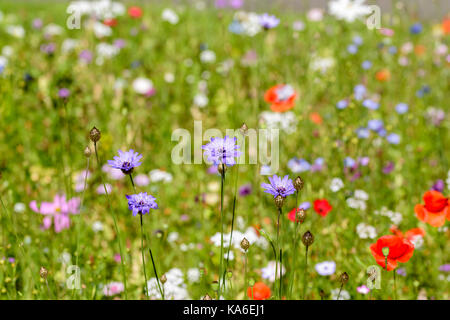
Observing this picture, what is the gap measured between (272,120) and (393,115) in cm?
71

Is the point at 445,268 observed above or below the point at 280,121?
below

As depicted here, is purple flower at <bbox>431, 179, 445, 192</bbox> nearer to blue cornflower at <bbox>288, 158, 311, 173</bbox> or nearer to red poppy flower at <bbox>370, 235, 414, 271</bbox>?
blue cornflower at <bbox>288, 158, 311, 173</bbox>

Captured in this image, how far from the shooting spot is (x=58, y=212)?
157cm

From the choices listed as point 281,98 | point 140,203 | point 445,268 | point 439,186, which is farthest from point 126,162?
point 439,186

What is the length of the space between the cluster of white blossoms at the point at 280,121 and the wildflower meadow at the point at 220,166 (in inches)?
0.5

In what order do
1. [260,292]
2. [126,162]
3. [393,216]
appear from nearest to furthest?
[126,162] → [260,292] → [393,216]

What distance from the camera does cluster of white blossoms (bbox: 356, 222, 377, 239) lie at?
4.65 feet

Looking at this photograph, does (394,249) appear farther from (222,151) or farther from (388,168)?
(388,168)

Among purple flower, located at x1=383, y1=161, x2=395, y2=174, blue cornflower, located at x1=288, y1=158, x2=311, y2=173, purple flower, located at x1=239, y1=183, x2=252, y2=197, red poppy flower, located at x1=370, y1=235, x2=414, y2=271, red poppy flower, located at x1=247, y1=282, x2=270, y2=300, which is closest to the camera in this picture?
red poppy flower, located at x1=370, y1=235, x2=414, y2=271

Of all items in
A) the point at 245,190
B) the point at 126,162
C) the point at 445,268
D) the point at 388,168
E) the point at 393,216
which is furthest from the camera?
the point at 388,168

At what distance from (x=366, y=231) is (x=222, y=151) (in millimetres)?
707

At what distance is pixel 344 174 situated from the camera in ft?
5.32

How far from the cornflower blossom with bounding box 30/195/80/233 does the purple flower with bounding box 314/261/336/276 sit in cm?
76

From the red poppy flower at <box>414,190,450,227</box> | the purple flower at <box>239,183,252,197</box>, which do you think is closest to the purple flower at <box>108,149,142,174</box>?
the red poppy flower at <box>414,190,450,227</box>
